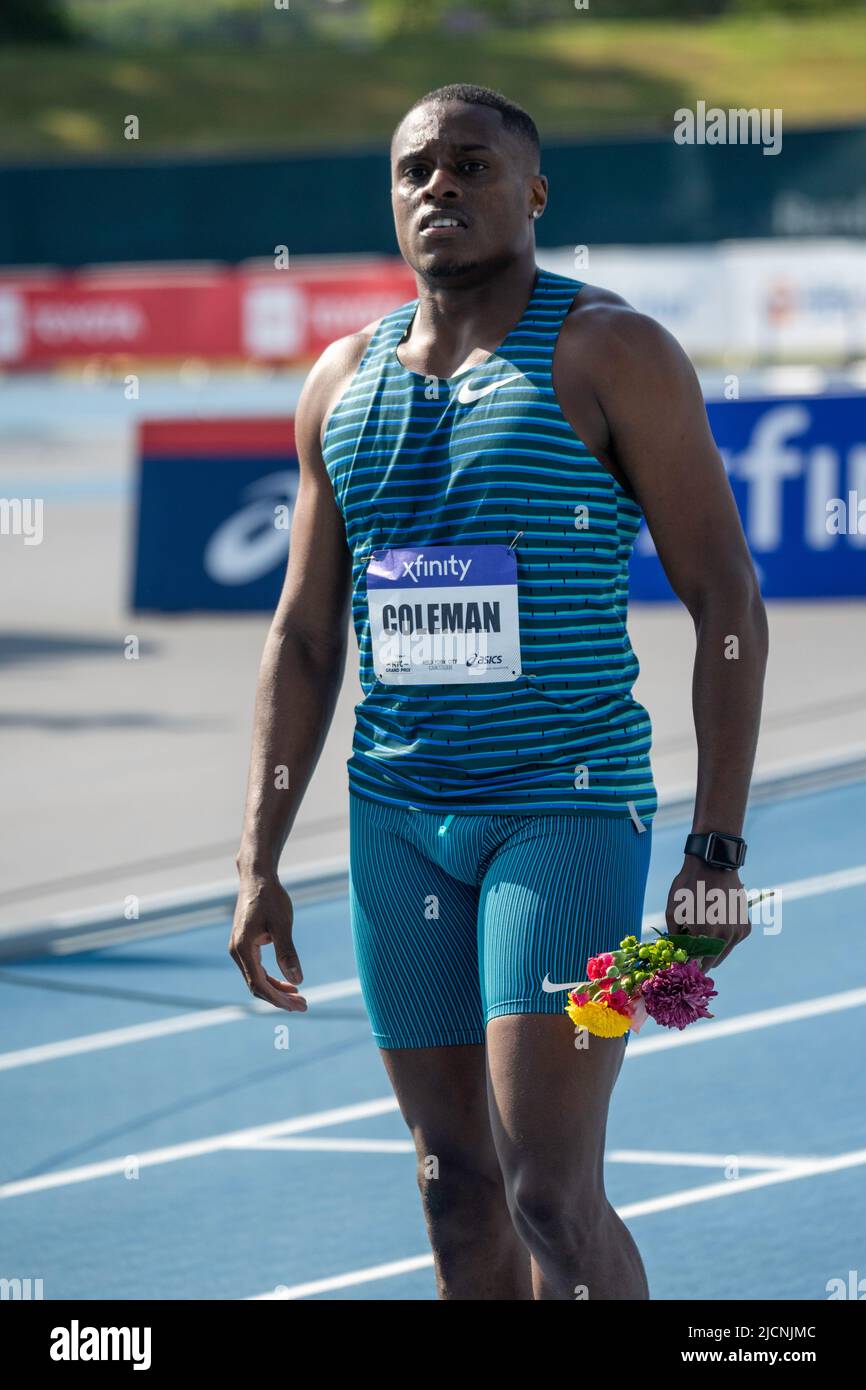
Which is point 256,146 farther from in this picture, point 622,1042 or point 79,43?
point 622,1042

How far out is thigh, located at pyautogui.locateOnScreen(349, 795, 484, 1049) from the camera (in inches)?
122

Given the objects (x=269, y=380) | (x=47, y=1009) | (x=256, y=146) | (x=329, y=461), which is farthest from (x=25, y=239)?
(x=329, y=461)

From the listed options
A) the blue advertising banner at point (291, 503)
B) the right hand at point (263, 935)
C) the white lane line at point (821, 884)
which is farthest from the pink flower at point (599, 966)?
the blue advertising banner at point (291, 503)

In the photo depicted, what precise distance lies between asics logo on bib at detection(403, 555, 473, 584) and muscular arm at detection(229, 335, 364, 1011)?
0.25 metres

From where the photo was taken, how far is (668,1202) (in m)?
4.74

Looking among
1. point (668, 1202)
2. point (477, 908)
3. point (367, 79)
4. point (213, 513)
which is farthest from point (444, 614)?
point (367, 79)

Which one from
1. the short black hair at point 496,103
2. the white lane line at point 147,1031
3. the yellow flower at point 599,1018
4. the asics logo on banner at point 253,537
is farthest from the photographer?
the asics logo on banner at point 253,537

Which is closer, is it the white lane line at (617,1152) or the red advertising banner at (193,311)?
the white lane line at (617,1152)

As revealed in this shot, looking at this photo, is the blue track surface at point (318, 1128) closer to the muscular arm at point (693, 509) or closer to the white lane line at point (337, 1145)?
the white lane line at point (337, 1145)

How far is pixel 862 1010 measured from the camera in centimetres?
598

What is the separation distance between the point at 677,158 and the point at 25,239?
9691 mm

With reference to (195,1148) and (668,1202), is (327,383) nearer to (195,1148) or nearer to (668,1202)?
(668,1202)

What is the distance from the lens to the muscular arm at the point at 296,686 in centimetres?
325

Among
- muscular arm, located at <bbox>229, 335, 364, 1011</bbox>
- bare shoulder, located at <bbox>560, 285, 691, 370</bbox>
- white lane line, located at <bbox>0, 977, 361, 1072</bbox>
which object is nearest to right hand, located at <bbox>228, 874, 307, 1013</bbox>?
muscular arm, located at <bbox>229, 335, 364, 1011</bbox>
